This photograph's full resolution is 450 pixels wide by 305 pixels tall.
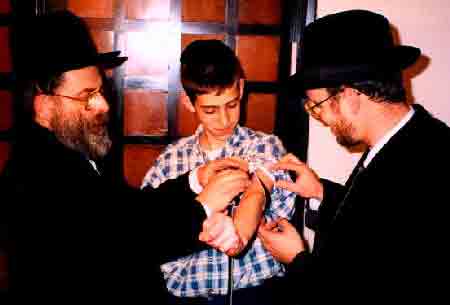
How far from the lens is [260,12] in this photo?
234 cm

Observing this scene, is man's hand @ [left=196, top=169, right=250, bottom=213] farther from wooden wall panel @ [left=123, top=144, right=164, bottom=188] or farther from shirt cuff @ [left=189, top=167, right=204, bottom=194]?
wooden wall panel @ [left=123, top=144, right=164, bottom=188]

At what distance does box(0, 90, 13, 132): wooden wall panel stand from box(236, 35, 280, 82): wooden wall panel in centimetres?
159

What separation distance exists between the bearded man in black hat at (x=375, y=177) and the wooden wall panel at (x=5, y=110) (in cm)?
198

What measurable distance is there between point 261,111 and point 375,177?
1.25 meters

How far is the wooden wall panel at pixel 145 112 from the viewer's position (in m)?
2.43

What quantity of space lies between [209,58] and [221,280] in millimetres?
1032

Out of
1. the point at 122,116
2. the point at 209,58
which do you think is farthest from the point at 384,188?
the point at 122,116

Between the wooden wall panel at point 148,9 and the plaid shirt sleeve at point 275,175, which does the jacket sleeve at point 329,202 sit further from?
the wooden wall panel at point 148,9

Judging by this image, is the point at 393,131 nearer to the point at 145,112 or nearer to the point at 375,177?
the point at 375,177

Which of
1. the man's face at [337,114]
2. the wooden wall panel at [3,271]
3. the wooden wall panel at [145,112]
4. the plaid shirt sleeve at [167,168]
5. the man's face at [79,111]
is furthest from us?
the wooden wall panel at [3,271]

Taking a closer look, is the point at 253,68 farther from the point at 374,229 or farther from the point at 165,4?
the point at 374,229

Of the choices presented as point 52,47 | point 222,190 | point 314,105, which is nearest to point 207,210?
point 222,190

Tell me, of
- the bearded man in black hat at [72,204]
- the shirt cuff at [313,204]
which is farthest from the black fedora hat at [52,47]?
the shirt cuff at [313,204]

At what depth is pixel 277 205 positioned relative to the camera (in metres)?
1.74
